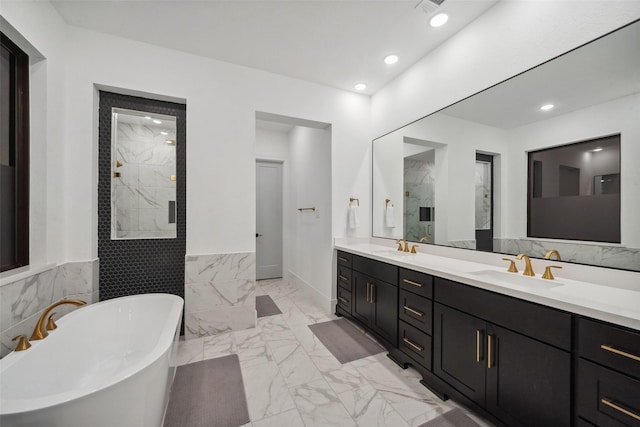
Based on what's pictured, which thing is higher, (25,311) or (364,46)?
(364,46)

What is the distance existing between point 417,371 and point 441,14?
2796 mm

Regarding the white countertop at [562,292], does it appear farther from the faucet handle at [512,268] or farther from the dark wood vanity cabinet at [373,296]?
the dark wood vanity cabinet at [373,296]

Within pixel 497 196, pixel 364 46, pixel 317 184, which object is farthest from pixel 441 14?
pixel 317 184

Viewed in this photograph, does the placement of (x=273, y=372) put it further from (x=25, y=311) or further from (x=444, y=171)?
(x=444, y=171)

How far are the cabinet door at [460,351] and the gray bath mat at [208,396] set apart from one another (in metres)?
1.30

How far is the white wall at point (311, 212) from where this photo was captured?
3193 mm

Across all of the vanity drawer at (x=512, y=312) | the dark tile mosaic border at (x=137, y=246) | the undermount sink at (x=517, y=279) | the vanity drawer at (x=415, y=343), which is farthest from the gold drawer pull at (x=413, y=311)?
the dark tile mosaic border at (x=137, y=246)

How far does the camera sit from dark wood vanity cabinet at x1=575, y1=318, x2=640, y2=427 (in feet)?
3.02

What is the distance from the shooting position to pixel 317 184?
11.3ft

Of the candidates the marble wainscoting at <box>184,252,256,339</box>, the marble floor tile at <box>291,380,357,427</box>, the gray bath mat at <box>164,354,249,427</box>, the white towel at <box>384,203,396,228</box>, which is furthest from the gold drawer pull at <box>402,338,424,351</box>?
the marble wainscoting at <box>184,252,256,339</box>

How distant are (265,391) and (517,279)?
1842 mm

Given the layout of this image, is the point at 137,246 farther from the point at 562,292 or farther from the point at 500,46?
the point at 500,46

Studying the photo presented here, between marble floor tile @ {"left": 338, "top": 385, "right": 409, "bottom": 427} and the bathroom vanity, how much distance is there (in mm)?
386

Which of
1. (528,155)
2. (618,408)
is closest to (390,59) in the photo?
(528,155)
